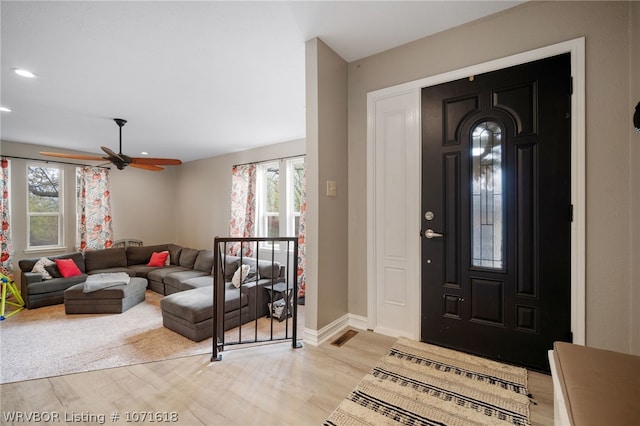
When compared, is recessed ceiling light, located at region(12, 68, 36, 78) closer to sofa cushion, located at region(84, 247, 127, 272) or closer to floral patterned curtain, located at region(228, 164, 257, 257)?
floral patterned curtain, located at region(228, 164, 257, 257)

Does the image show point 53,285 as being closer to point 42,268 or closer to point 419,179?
point 42,268

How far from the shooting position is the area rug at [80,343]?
8.50ft

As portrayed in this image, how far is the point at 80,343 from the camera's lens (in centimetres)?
307

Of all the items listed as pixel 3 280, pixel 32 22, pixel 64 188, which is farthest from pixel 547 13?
pixel 64 188

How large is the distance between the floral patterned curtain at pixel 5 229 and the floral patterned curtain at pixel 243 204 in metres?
3.60

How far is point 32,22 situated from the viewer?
1890mm

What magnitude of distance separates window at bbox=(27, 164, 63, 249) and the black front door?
6.85m

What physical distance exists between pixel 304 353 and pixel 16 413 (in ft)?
5.72

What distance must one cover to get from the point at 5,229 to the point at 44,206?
0.73m

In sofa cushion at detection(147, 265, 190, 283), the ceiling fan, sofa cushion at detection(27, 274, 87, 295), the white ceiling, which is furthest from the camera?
sofa cushion at detection(147, 265, 190, 283)

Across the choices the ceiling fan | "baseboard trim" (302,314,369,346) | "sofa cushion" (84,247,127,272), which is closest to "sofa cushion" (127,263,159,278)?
"sofa cushion" (84,247,127,272)

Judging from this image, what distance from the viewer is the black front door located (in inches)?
68.0

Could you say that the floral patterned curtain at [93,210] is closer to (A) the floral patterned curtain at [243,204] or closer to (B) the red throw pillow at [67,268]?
(B) the red throw pillow at [67,268]

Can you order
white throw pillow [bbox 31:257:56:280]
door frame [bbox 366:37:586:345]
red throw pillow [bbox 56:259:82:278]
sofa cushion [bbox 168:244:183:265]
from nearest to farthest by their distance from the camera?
door frame [bbox 366:37:586:345] → white throw pillow [bbox 31:257:56:280] → red throw pillow [bbox 56:259:82:278] → sofa cushion [bbox 168:244:183:265]
